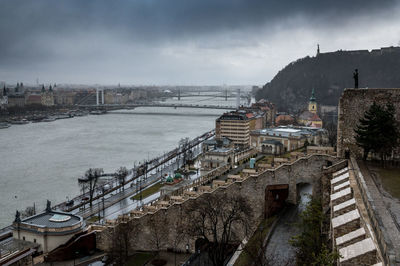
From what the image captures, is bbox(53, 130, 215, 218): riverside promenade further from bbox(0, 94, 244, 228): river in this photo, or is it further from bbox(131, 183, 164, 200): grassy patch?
bbox(0, 94, 244, 228): river

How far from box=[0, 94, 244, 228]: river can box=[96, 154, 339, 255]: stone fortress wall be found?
25.5ft

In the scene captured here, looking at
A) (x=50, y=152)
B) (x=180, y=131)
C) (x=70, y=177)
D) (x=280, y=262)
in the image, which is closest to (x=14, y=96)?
(x=180, y=131)

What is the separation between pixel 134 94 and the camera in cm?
11500

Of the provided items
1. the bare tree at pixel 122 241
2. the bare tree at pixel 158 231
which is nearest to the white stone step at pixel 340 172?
the bare tree at pixel 158 231

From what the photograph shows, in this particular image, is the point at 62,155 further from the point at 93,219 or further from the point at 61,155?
the point at 93,219

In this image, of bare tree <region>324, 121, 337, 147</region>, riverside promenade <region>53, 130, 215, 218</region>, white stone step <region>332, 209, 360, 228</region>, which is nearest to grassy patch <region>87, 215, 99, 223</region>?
riverside promenade <region>53, 130, 215, 218</region>

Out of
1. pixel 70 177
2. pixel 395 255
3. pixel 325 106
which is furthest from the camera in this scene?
pixel 325 106

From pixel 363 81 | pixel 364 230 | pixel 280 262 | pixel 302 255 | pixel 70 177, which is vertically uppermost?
pixel 363 81

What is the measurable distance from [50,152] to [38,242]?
67.3 feet

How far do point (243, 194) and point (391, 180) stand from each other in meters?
3.47

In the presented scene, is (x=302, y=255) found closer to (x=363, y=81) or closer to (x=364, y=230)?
(x=364, y=230)

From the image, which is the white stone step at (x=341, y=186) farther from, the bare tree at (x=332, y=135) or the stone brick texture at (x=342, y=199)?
the bare tree at (x=332, y=135)

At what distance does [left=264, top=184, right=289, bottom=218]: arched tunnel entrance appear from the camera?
879 centimetres

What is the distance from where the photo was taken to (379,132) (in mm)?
7426
